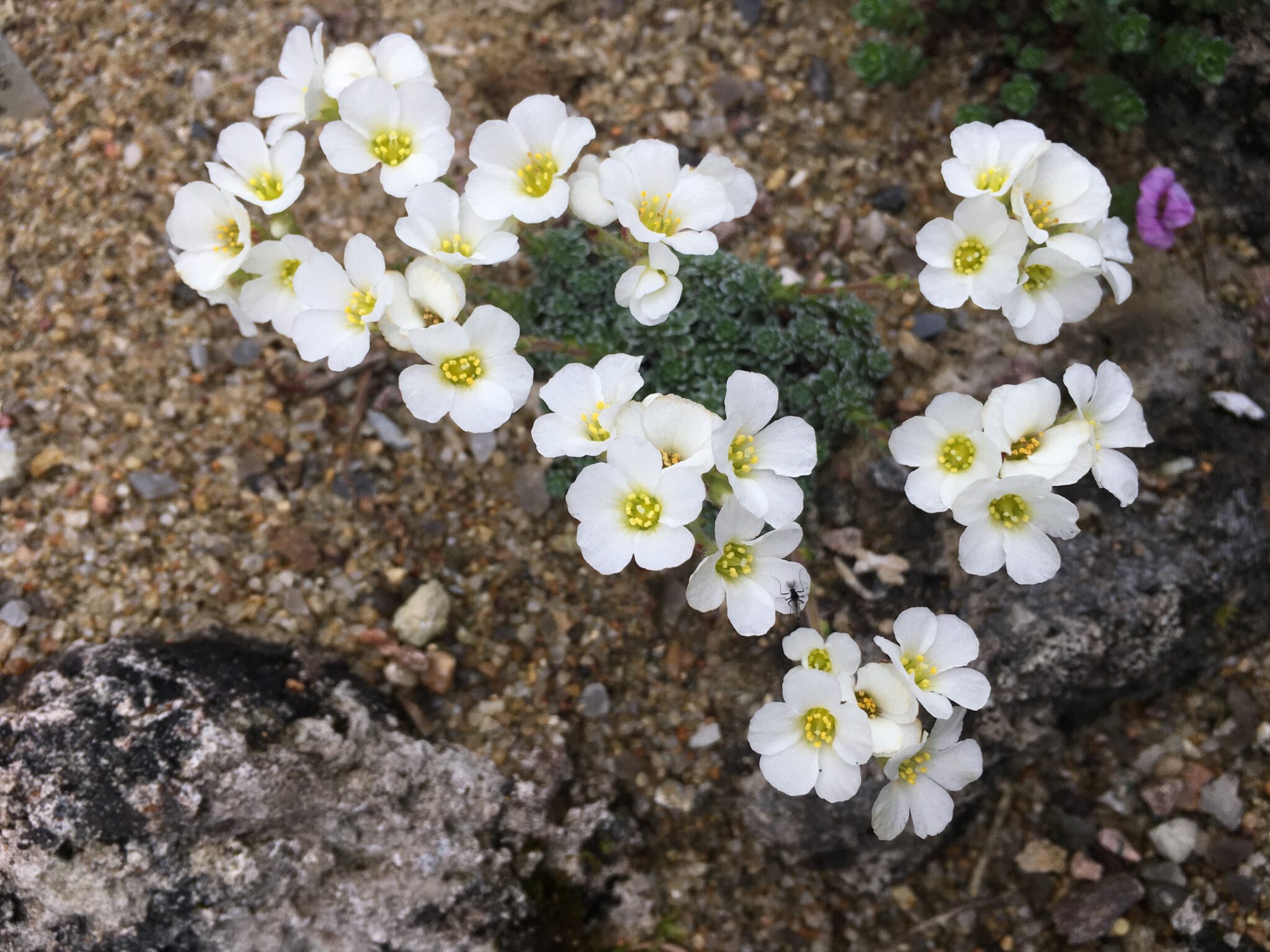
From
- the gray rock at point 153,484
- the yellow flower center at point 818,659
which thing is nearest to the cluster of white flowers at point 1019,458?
the yellow flower center at point 818,659

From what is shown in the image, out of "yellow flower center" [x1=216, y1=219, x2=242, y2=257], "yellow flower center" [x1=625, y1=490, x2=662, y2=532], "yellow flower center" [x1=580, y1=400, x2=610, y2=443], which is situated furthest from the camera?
"yellow flower center" [x1=216, y1=219, x2=242, y2=257]

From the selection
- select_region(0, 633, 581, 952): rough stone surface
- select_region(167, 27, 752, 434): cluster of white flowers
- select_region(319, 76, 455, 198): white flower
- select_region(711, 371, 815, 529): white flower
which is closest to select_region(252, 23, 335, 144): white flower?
select_region(167, 27, 752, 434): cluster of white flowers

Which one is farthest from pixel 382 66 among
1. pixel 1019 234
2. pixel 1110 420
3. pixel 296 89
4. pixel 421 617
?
pixel 1110 420

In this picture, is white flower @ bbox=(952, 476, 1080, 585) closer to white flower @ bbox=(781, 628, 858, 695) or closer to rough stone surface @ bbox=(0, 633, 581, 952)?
white flower @ bbox=(781, 628, 858, 695)

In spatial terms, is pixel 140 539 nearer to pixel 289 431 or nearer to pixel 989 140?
pixel 289 431

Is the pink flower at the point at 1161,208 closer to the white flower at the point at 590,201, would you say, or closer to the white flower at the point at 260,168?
the white flower at the point at 590,201

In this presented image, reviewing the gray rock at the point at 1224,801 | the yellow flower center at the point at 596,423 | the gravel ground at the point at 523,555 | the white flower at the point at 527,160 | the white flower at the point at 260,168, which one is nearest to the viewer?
the yellow flower center at the point at 596,423

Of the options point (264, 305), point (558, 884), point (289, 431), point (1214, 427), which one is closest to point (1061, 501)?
point (1214, 427)
